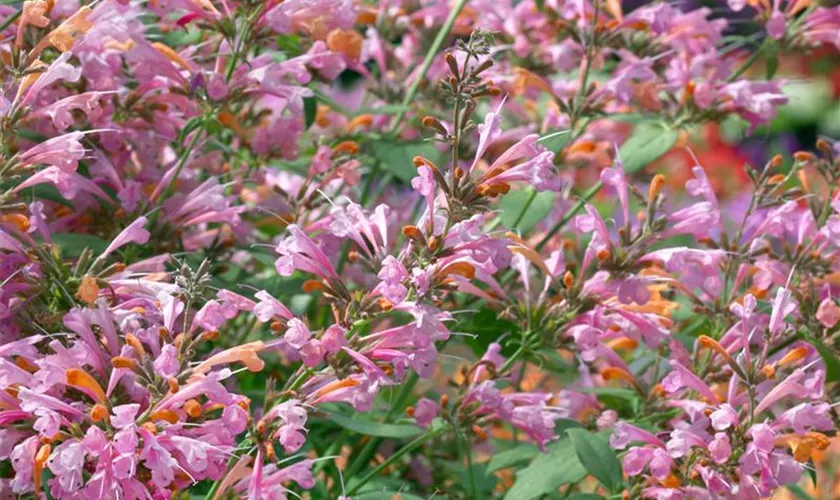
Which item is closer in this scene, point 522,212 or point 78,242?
point 78,242

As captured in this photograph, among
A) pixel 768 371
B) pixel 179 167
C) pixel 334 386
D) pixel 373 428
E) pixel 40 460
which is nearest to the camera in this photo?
pixel 40 460

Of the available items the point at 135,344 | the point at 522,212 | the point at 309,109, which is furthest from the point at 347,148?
the point at 135,344

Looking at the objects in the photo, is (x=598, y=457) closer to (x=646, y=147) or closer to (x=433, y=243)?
(x=433, y=243)

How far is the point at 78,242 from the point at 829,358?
0.87 metres

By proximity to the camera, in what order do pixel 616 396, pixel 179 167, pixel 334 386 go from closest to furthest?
1. pixel 334 386
2. pixel 179 167
3. pixel 616 396

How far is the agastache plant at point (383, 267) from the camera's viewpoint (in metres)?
1.11

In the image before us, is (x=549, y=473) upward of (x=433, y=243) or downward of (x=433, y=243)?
downward

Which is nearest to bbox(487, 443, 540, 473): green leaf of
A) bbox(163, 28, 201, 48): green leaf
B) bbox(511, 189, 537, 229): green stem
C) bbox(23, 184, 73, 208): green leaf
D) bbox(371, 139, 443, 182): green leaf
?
bbox(511, 189, 537, 229): green stem

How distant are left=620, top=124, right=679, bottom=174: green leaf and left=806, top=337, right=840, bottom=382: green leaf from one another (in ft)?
1.15

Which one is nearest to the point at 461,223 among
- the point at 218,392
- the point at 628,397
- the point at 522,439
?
the point at 218,392

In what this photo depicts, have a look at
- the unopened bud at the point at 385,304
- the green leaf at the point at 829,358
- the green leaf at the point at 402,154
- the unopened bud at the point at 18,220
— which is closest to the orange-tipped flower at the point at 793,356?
the green leaf at the point at 829,358

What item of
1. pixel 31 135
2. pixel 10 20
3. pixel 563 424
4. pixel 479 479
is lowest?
pixel 479 479

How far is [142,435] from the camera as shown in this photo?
104 centimetres

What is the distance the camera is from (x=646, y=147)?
5.65 ft
